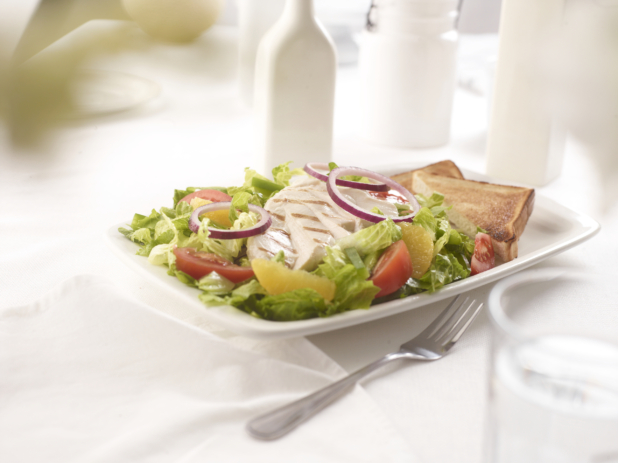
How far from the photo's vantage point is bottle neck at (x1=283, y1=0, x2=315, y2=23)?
2172 mm

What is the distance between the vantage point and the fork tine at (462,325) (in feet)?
4.41

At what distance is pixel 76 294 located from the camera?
1.43 meters

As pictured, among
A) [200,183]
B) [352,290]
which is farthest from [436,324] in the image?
[200,183]

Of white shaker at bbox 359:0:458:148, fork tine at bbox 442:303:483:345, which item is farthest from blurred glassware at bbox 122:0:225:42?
white shaker at bbox 359:0:458:148

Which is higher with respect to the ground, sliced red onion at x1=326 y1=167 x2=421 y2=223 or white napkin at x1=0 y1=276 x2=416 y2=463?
sliced red onion at x1=326 y1=167 x2=421 y2=223

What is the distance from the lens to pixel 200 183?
2512 millimetres

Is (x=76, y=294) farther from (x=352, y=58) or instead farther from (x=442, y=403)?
(x=352, y=58)

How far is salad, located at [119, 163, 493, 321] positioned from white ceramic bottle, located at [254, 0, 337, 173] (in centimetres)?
41

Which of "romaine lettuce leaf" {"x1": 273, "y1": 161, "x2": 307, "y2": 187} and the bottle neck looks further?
the bottle neck

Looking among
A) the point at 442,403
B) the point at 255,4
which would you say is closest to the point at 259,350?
the point at 442,403

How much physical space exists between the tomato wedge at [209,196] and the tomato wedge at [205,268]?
0.40 meters

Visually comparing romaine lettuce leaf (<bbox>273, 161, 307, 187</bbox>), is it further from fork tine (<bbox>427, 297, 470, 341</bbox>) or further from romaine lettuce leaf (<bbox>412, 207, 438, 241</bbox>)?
fork tine (<bbox>427, 297, 470, 341</bbox>)

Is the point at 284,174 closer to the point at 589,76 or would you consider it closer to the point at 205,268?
the point at 205,268

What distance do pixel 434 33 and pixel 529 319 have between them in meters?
2.09
